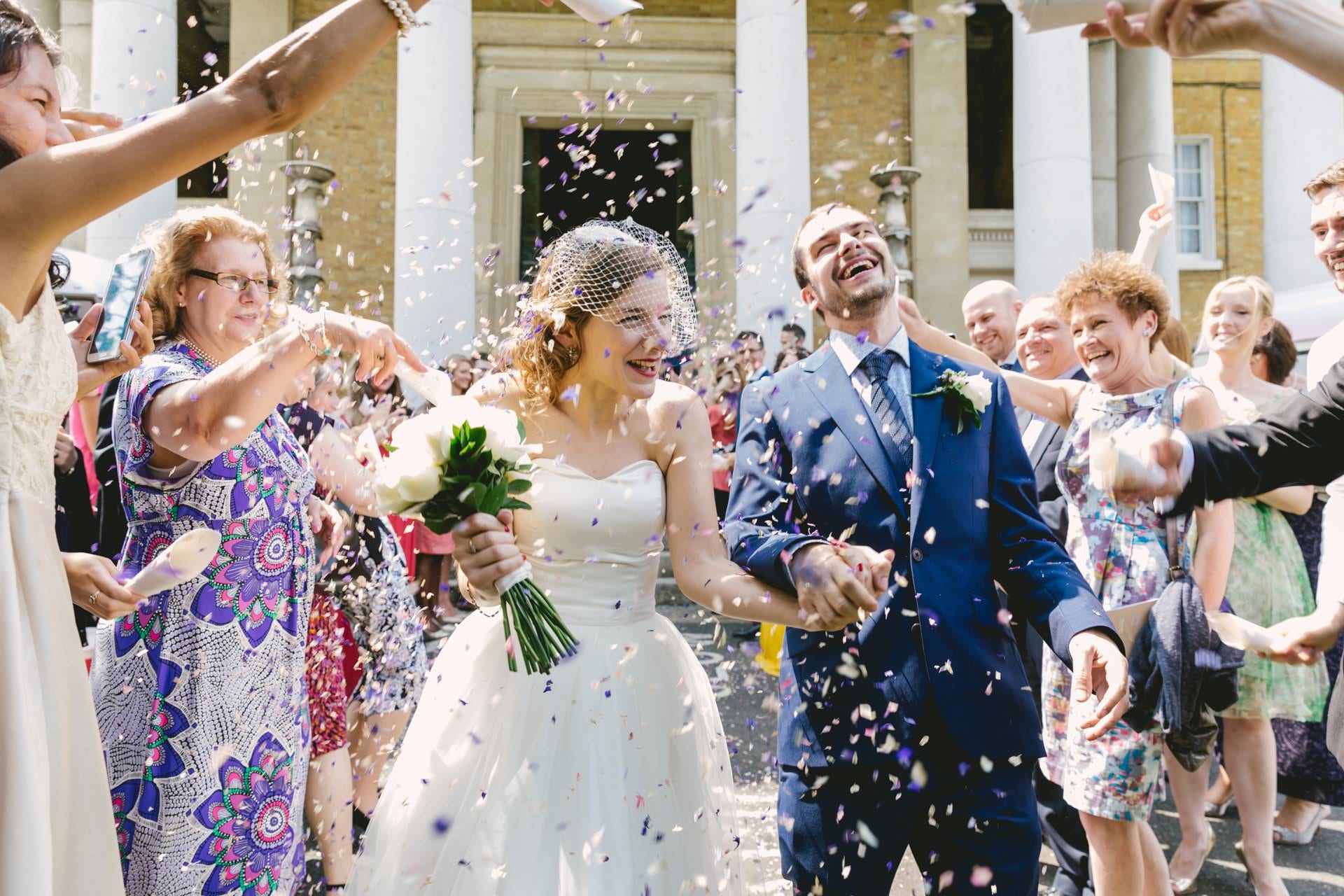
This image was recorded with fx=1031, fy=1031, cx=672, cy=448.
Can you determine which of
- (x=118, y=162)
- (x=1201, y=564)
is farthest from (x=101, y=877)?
(x=1201, y=564)

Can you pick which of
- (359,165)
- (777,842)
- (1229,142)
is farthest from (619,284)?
(1229,142)

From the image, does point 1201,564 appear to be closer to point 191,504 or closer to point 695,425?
point 695,425

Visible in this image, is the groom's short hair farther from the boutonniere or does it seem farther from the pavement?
the pavement

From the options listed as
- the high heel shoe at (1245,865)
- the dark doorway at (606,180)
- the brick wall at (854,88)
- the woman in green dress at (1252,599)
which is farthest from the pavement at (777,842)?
the brick wall at (854,88)

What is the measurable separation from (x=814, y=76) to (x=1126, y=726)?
50.8 ft

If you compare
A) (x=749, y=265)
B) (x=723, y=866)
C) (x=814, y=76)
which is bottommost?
(x=723, y=866)

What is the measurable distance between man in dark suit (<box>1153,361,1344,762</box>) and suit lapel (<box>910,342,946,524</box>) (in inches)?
22.7

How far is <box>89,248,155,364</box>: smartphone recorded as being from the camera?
246cm

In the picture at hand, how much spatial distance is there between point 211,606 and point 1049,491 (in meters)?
3.24

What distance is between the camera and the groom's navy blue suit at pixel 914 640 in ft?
8.21

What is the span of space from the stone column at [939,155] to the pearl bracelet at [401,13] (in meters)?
15.4

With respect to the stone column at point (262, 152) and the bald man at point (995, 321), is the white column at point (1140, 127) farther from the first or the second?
the stone column at point (262, 152)

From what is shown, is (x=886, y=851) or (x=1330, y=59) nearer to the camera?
(x=1330, y=59)

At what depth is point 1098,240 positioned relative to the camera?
57.3 ft
